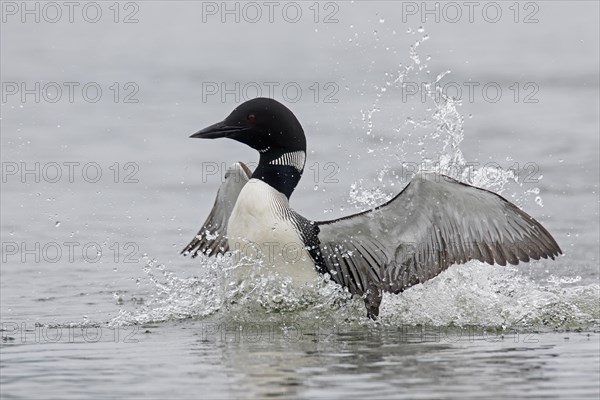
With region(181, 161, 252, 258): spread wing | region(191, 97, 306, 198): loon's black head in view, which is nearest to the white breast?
region(191, 97, 306, 198): loon's black head

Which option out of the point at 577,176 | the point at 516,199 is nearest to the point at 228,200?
the point at 516,199

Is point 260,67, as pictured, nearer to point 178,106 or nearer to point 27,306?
point 178,106

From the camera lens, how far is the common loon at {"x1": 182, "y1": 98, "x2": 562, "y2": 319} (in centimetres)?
916

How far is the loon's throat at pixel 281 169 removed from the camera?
9.57 metres

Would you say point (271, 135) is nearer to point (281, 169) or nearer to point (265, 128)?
point (265, 128)

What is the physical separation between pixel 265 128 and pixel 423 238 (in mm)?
1391

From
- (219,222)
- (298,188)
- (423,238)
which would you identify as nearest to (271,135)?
(423,238)

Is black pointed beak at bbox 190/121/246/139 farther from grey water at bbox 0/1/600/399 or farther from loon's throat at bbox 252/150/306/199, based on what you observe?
grey water at bbox 0/1/600/399

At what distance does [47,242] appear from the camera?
13.2 meters

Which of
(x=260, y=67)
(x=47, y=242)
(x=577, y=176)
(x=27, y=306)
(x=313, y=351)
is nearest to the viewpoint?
(x=313, y=351)

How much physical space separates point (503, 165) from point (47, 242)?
6.12 meters

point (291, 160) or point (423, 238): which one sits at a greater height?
point (291, 160)

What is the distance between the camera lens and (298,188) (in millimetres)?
15359

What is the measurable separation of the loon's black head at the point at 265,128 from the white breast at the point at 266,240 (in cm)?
44
